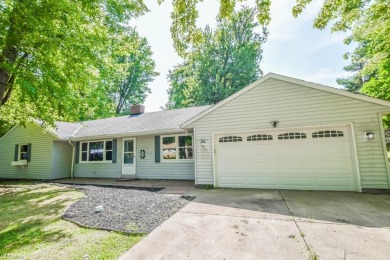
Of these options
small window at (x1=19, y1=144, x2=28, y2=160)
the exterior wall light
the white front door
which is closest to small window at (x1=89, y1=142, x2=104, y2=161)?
the white front door

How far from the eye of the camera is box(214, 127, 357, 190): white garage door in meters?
6.46

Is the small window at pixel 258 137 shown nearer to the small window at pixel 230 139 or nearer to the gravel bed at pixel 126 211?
the small window at pixel 230 139

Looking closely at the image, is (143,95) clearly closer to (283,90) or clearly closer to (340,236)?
(283,90)

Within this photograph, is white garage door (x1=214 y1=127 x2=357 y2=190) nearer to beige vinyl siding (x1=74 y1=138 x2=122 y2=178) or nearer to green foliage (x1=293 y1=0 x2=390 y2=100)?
green foliage (x1=293 y1=0 x2=390 y2=100)

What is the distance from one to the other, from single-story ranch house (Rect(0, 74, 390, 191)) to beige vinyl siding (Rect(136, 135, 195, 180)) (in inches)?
2.0

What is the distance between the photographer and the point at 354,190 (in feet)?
20.4

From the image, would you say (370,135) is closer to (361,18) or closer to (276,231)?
Answer: (361,18)

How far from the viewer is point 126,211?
4902 millimetres

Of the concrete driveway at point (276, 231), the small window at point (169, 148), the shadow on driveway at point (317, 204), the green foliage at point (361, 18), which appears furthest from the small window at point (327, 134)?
the small window at point (169, 148)

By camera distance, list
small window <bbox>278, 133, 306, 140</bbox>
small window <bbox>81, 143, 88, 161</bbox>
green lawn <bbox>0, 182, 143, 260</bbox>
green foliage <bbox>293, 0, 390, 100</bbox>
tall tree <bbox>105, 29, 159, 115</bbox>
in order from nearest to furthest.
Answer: green lawn <bbox>0, 182, 143, 260</bbox> < green foliage <bbox>293, 0, 390, 100</bbox> < small window <bbox>278, 133, 306, 140</bbox> < small window <bbox>81, 143, 88, 161</bbox> < tall tree <bbox>105, 29, 159, 115</bbox>

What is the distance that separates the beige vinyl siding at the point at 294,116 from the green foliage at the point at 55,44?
473 cm

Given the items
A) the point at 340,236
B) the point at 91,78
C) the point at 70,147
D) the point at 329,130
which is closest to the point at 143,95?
the point at 70,147

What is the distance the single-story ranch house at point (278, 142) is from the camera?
622cm

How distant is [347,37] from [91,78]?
42.6 feet
